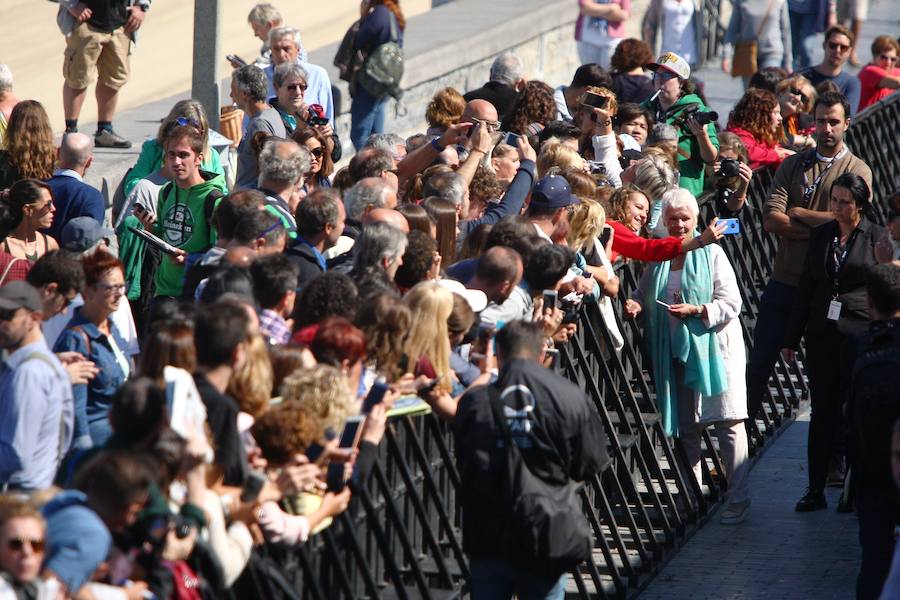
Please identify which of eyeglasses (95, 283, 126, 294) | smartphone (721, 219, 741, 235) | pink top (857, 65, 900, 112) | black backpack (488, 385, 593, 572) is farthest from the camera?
pink top (857, 65, 900, 112)

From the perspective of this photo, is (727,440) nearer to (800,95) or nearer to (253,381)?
(253,381)

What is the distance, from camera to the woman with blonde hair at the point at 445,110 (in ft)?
35.1

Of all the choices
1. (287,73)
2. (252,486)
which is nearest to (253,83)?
(287,73)

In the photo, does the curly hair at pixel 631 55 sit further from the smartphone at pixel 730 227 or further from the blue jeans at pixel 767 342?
the smartphone at pixel 730 227

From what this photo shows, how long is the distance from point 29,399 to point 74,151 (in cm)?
299

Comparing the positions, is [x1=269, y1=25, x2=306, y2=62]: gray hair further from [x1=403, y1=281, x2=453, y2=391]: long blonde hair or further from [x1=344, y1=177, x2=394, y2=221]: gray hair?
[x1=403, y1=281, x2=453, y2=391]: long blonde hair

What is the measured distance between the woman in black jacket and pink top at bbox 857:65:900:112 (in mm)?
6599

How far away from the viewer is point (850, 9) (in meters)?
19.6

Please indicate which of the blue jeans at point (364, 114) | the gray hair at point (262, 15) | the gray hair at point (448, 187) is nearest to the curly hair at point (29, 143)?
the gray hair at point (448, 187)

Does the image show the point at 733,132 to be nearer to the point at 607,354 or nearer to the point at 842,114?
the point at 842,114

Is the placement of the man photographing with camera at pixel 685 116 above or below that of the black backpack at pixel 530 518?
below

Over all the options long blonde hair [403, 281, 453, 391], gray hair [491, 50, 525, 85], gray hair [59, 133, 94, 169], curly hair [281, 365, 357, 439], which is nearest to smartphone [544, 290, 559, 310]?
long blonde hair [403, 281, 453, 391]

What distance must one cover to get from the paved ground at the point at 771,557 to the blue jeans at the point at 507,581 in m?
1.82

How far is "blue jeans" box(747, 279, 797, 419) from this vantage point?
384 inches
